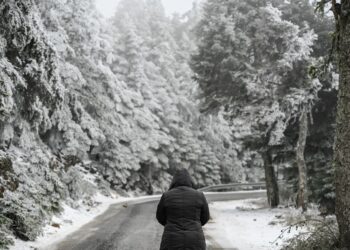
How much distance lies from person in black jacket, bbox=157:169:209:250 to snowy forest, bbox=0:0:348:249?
3.94 m

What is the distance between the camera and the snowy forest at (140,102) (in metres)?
10.6

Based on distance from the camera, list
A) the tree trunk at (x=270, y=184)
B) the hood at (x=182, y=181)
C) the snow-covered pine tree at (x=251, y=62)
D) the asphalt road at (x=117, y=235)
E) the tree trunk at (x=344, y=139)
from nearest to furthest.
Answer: the hood at (x=182, y=181) < the tree trunk at (x=344, y=139) < the asphalt road at (x=117, y=235) < the snow-covered pine tree at (x=251, y=62) < the tree trunk at (x=270, y=184)

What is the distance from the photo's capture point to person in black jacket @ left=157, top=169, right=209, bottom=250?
5.20 meters

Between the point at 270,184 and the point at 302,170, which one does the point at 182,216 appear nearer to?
the point at 302,170

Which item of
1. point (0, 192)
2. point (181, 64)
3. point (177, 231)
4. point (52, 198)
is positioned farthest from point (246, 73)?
point (181, 64)

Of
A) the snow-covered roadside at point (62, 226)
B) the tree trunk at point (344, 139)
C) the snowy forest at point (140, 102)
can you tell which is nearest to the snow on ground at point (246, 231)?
the snowy forest at point (140, 102)

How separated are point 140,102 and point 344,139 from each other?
98.6 feet

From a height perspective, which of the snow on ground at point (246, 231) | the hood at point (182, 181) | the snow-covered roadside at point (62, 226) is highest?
the hood at point (182, 181)

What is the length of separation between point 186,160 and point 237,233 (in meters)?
26.6

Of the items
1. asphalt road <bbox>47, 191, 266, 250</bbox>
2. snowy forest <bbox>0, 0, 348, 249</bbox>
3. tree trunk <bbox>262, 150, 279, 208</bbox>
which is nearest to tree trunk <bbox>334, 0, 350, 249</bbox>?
snowy forest <bbox>0, 0, 348, 249</bbox>

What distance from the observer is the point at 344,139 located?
667 cm

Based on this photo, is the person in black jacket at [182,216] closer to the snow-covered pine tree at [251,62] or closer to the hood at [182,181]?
the hood at [182,181]

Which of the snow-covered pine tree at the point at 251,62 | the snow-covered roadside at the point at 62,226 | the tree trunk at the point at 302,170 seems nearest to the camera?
the snow-covered roadside at the point at 62,226

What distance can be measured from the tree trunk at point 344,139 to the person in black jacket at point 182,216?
246 centimetres
